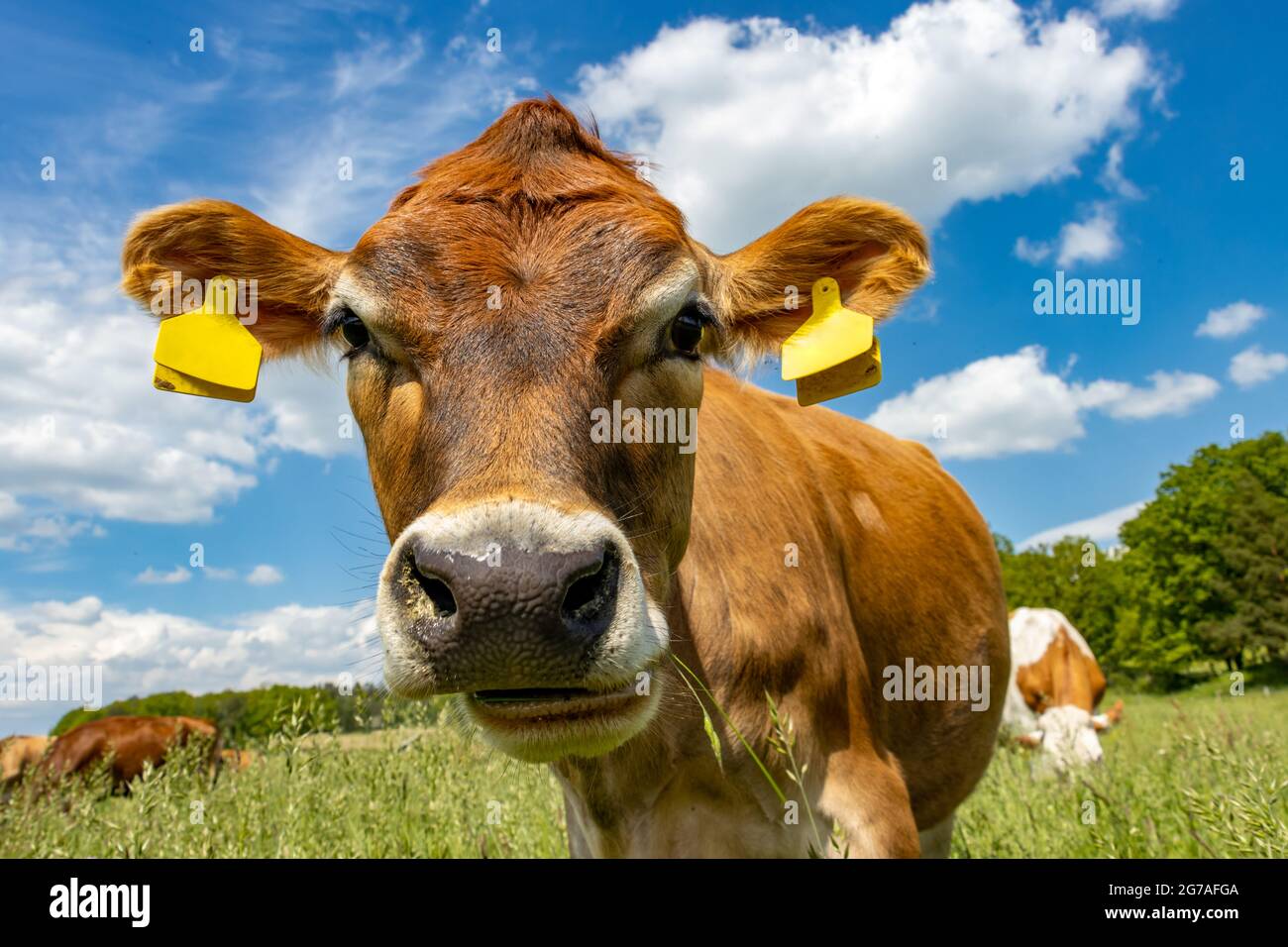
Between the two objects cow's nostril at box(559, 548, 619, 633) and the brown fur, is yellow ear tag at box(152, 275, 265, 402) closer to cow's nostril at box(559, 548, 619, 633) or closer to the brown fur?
cow's nostril at box(559, 548, 619, 633)

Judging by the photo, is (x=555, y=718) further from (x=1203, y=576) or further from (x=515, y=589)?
(x=1203, y=576)

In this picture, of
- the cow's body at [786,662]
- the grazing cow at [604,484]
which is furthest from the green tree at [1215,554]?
the grazing cow at [604,484]

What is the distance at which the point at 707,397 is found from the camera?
4.39m

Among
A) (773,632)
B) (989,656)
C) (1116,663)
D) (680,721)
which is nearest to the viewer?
(680,721)

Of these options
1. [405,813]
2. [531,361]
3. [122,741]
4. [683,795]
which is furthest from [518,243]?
[122,741]

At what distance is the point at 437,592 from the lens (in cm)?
212

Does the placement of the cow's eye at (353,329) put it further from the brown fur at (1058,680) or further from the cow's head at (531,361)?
the brown fur at (1058,680)

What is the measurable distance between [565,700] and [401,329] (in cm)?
126

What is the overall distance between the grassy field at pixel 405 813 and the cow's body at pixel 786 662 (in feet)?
1.94

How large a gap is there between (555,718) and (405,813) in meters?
2.78

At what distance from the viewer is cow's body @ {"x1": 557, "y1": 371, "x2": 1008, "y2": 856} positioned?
327 centimetres
